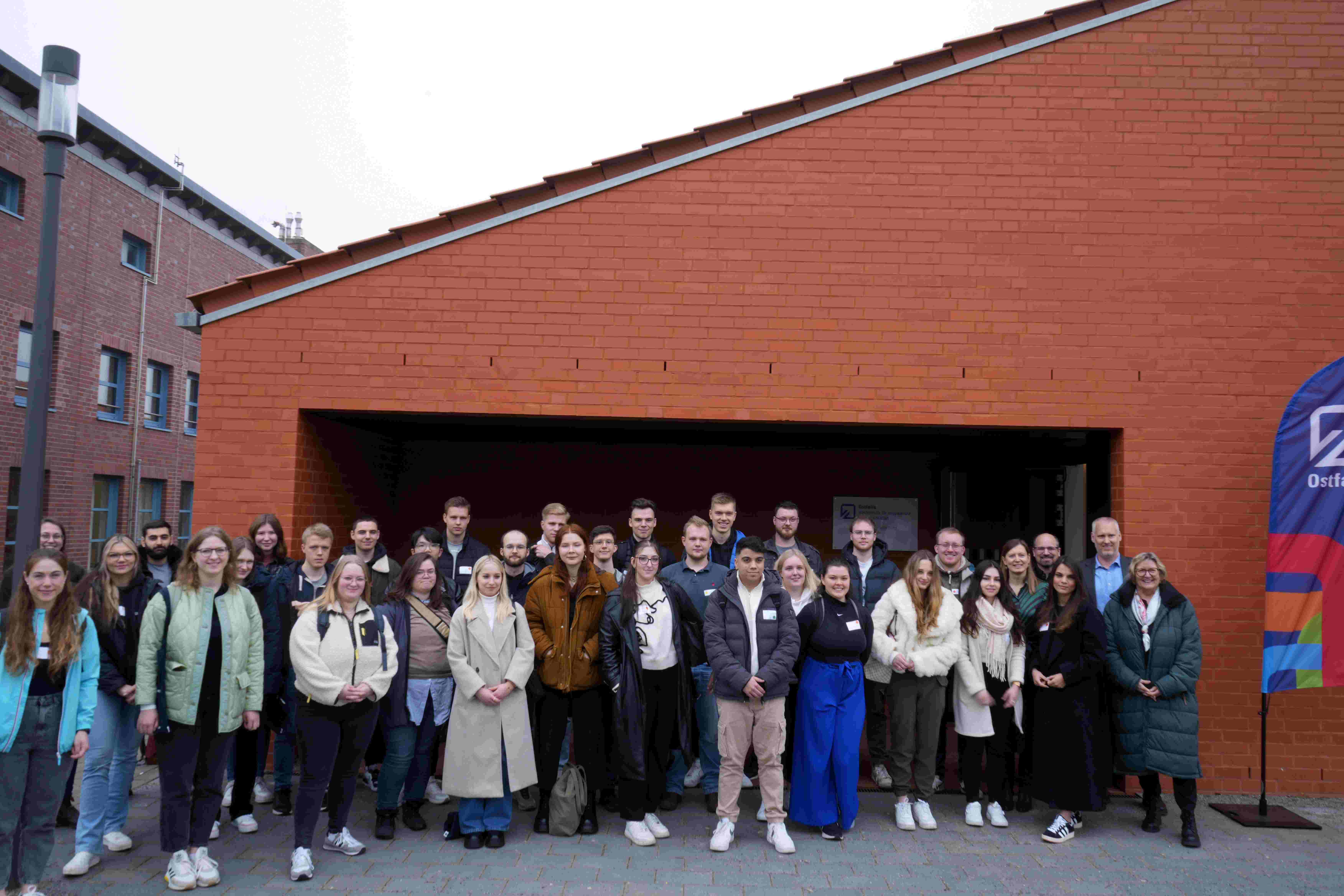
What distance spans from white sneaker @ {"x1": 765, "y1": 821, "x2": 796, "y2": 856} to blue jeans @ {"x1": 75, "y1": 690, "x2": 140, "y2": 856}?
3.79 m

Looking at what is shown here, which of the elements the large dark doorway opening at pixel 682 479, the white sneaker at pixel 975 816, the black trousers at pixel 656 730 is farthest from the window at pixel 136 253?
the white sneaker at pixel 975 816

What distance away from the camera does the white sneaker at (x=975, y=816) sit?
228 inches

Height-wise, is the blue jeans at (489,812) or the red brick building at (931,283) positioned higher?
the red brick building at (931,283)

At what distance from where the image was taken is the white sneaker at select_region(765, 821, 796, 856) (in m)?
5.27

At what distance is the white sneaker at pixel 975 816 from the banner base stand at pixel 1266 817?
1.76 meters

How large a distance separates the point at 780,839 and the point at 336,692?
277 centimetres

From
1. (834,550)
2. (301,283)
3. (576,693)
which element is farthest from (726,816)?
(301,283)

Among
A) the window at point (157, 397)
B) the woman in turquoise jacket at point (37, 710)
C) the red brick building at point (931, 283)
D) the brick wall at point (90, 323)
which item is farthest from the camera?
the window at point (157, 397)

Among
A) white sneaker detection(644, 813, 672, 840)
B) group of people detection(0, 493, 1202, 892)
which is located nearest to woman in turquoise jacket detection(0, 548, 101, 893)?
group of people detection(0, 493, 1202, 892)

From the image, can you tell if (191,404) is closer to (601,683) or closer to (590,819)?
(601,683)

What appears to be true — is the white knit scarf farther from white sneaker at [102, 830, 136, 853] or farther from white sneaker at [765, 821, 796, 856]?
white sneaker at [102, 830, 136, 853]

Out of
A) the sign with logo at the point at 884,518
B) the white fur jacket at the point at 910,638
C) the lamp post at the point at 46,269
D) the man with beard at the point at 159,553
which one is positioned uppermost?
the lamp post at the point at 46,269

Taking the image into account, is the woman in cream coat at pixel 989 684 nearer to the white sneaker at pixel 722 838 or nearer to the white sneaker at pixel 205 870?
the white sneaker at pixel 722 838

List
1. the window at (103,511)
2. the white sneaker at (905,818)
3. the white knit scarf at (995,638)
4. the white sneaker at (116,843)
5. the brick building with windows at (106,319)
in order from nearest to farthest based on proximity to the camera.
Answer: the white sneaker at (116,843), the white sneaker at (905,818), the white knit scarf at (995,638), the brick building with windows at (106,319), the window at (103,511)
